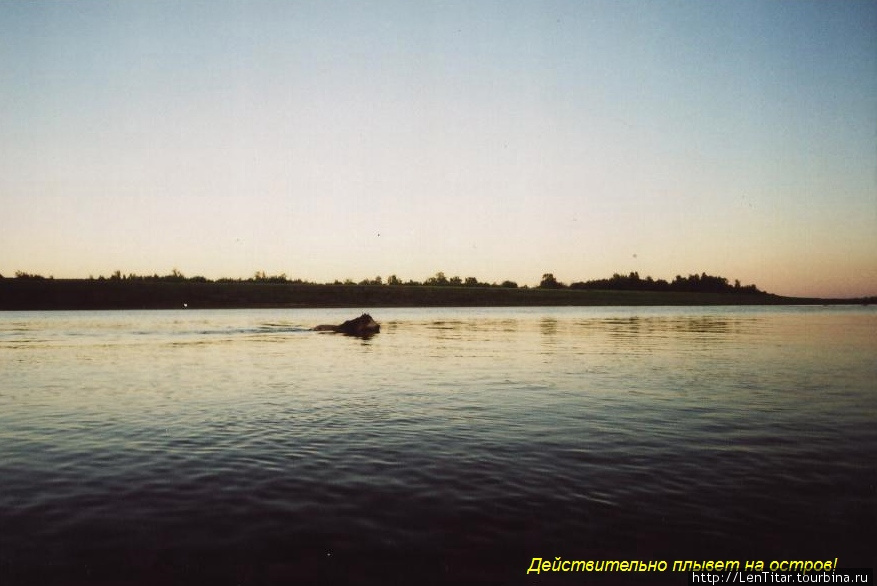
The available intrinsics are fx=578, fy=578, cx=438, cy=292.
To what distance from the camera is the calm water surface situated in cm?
706

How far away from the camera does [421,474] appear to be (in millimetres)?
10273

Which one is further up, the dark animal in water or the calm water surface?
the dark animal in water

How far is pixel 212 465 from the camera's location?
35.6 feet

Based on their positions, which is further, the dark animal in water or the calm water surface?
the dark animal in water

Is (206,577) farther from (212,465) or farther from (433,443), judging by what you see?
(433,443)

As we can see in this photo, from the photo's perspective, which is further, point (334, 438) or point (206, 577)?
point (334, 438)

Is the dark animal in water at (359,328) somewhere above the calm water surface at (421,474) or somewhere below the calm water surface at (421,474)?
above

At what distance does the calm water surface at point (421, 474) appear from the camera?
7.06m

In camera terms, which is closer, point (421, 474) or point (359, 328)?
point (421, 474)

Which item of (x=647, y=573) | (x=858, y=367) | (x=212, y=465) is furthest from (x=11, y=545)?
(x=858, y=367)

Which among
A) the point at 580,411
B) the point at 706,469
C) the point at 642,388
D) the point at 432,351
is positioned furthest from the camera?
the point at 432,351

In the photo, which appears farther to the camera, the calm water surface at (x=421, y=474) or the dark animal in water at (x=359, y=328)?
the dark animal in water at (x=359, y=328)

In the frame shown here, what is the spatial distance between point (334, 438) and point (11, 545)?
6566 mm

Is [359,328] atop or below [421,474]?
atop
